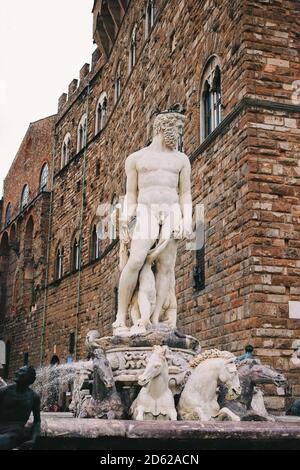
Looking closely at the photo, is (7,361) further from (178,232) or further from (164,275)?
(178,232)

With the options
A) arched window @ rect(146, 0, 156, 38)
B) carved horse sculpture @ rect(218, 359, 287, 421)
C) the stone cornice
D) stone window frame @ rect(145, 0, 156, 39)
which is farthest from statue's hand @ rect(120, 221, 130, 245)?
arched window @ rect(146, 0, 156, 38)

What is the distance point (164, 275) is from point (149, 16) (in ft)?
45.8

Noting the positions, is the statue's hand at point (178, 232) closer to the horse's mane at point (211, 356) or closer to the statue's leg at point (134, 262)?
the statue's leg at point (134, 262)

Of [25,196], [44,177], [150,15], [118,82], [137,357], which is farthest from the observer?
[25,196]

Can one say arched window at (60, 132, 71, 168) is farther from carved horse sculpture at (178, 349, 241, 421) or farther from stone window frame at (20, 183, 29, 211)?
carved horse sculpture at (178, 349, 241, 421)

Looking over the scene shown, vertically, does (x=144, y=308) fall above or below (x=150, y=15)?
below

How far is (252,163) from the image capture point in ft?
34.9

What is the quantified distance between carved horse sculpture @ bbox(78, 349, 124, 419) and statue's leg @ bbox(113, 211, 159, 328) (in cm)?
77

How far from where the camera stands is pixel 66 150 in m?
31.3

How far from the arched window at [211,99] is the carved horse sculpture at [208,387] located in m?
7.32

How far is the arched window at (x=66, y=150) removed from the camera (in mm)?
30781

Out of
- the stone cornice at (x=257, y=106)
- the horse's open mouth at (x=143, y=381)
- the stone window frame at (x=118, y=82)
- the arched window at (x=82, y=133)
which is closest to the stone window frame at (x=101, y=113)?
the arched window at (x=82, y=133)

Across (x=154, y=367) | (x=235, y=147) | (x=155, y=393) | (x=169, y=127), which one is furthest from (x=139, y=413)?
(x=235, y=147)

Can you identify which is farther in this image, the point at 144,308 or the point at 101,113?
the point at 101,113
